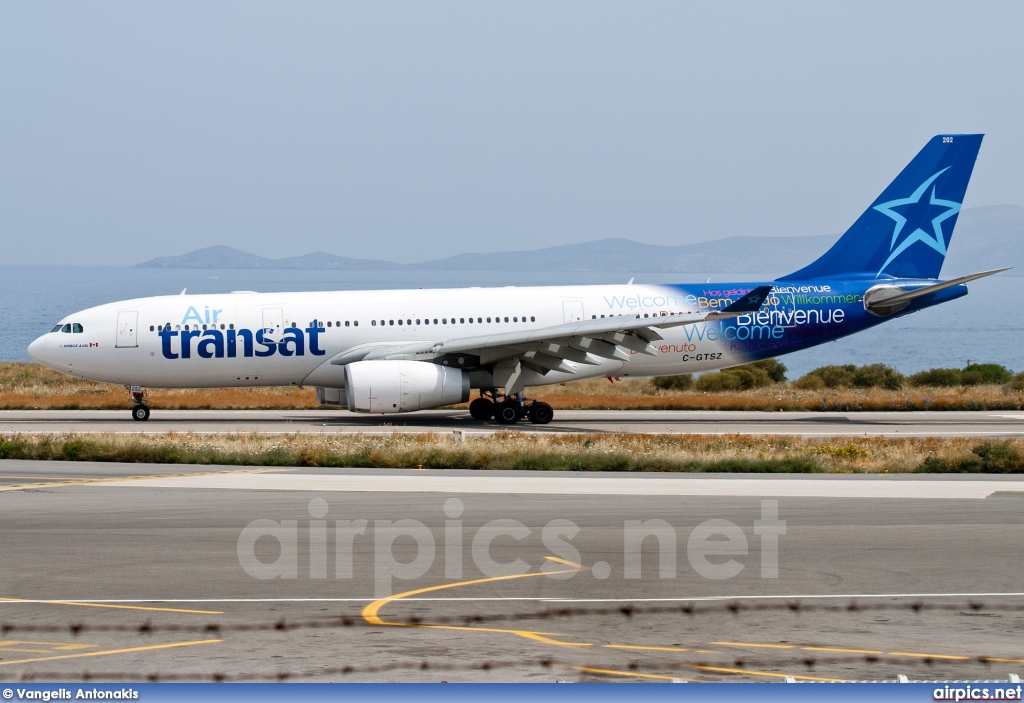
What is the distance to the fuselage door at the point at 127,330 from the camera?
2998 centimetres

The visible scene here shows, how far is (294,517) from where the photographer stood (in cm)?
1480

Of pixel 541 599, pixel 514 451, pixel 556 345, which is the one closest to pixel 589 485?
pixel 514 451

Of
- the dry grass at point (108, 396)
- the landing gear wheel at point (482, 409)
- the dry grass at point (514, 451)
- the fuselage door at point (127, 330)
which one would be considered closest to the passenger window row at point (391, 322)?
the fuselage door at point (127, 330)

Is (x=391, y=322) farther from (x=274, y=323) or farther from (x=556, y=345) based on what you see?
(x=556, y=345)

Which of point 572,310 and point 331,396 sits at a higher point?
point 572,310

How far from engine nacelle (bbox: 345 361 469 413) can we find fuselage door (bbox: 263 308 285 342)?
249 cm

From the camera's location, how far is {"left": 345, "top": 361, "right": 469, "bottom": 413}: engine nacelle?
91.9 ft

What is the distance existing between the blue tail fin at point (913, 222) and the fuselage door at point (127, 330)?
18845mm

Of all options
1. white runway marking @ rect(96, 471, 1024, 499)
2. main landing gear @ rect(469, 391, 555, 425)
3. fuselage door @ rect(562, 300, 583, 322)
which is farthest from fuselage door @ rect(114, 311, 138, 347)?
white runway marking @ rect(96, 471, 1024, 499)

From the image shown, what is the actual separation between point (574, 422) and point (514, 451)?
9823 mm

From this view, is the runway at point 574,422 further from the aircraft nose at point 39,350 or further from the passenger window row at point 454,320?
the passenger window row at point 454,320

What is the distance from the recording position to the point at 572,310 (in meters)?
31.6

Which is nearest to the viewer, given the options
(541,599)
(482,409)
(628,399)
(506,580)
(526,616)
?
(526,616)

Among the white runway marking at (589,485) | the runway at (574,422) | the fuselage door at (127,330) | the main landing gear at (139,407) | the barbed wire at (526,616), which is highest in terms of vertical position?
the fuselage door at (127,330)
